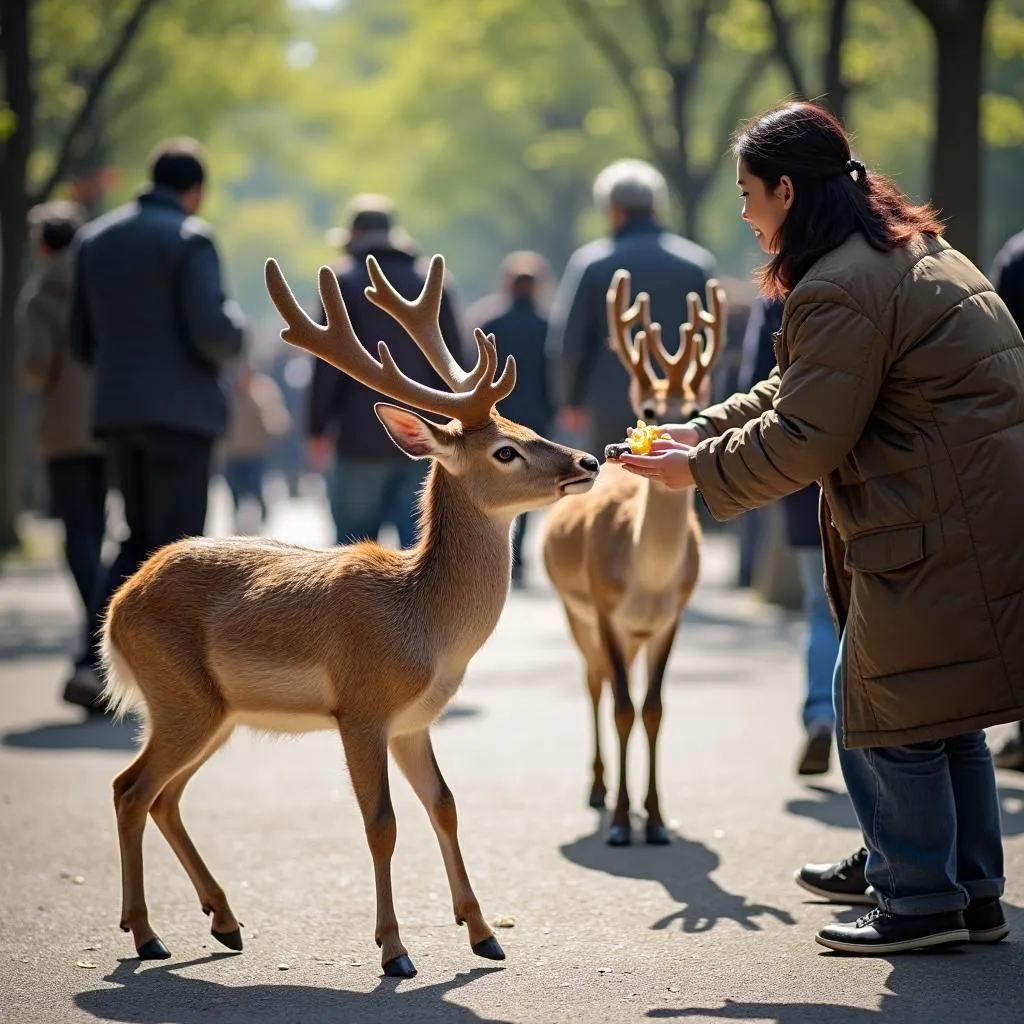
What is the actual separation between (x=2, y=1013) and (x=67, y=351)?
20.0ft

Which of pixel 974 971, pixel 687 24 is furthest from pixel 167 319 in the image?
pixel 687 24

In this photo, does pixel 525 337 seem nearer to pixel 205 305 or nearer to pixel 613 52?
pixel 205 305

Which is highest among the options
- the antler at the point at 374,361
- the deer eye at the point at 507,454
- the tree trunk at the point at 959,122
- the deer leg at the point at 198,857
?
the tree trunk at the point at 959,122

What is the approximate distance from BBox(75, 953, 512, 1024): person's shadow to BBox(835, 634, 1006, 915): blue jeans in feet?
3.83

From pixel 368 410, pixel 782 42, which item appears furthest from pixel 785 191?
pixel 782 42

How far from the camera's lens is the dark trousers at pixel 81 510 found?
10.5m

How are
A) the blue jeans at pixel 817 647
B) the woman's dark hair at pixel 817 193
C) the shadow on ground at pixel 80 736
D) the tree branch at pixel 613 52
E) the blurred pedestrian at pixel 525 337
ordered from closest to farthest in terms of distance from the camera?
the woman's dark hair at pixel 817 193
the blue jeans at pixel 817 647
the shadow on ground at pixel 80 736
the blurred pedestrian at pixel 525 337
the tree branch at pixel 613 52

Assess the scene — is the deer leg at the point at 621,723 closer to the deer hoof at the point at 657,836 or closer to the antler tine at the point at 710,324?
the deer hoof at the point at 657,836

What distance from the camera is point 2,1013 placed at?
5082 millimetres

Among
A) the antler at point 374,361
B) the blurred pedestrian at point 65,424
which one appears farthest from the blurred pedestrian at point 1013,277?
the blurred pedestrian at point 65,424

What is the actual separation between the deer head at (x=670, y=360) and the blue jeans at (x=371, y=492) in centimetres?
313

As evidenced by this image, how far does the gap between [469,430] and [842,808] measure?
2689 millimetres

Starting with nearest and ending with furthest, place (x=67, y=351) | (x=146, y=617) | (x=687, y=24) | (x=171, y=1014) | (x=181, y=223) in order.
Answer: (x=171, y=1014)
(x=146, y=617)
(x=181, y=223)
(x=67, y=351)
(x=687, y=24)

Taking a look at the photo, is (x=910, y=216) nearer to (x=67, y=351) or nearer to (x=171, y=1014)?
(x=171, y=1014)
